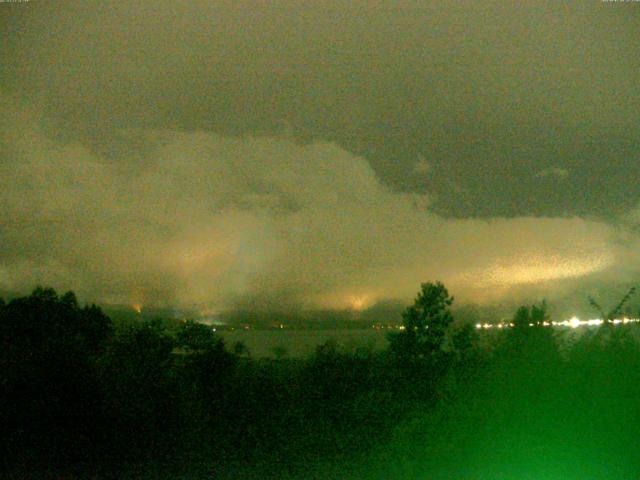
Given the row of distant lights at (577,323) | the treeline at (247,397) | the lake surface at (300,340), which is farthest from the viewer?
the lake surface at (300,340)

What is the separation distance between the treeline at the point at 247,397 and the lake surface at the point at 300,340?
32 cm

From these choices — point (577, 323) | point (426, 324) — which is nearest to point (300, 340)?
point (426, 324)

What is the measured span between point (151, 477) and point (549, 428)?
16.8 ft

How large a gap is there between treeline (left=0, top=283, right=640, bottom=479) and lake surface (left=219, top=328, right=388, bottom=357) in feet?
1.05

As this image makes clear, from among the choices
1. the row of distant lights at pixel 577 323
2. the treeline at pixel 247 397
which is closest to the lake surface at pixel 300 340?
the treeline at pixel 247 397

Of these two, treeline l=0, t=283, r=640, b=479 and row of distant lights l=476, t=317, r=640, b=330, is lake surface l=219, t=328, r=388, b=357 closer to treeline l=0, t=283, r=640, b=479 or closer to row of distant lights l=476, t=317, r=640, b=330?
treeline l=0, t=283, r=640, b=479

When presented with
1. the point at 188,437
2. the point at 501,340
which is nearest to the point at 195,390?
the point at 188,437

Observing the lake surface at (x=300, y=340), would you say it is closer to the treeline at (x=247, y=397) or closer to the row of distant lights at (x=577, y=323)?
the treeline at (x=247, y=397)

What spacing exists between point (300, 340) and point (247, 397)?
11.6 feet

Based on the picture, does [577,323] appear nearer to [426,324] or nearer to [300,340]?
[426,324]

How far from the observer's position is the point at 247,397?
1058 centimetres

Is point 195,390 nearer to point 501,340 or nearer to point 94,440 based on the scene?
point 94,440

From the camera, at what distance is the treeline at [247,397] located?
9.44 m

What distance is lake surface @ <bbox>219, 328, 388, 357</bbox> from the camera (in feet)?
39.3
